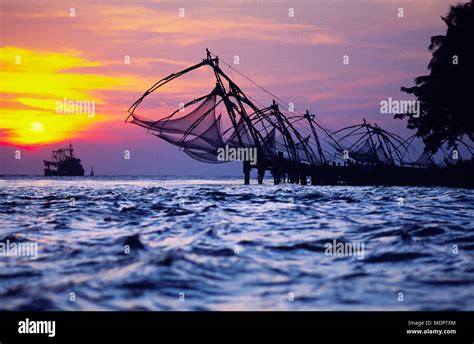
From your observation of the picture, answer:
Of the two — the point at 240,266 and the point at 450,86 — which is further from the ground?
the point at 450,86

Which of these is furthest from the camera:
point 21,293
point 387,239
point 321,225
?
point 321,225

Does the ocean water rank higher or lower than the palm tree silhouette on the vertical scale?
lower

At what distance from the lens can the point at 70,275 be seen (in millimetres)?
5227

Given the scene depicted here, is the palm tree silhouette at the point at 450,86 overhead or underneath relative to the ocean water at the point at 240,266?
overhead

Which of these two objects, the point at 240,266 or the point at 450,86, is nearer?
the point at 240,266

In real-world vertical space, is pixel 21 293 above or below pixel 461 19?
below

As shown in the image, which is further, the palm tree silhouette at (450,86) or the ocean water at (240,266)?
the palm tree silhouette at (450,86)

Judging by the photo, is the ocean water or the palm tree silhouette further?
the palm tree silhouette
